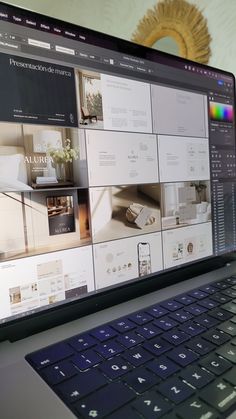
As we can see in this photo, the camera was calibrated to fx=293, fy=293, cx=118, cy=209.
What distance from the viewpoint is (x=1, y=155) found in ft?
1.29

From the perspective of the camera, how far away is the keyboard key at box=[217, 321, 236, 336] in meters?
0.40

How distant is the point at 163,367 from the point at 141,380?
34 millimetres

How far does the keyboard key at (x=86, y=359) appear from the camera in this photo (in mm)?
339

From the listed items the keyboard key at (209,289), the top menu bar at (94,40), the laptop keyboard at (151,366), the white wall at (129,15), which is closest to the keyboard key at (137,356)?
the laptop keyboard at (151,366)

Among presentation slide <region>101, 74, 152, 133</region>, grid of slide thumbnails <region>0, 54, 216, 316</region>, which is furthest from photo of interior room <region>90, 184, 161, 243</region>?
presentation slide <region>101, 74, 152, 133</region>

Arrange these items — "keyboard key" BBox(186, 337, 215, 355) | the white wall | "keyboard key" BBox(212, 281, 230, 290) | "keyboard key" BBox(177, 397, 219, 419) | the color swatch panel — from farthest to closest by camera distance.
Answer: the white wall → the color swatch panel → "keyboard key" BBox(212, 281, 230, 290) → "keyboard key" BBox(186, 337, 215, 355) → "keyboard key" BBox(177, 397, 219, 419)

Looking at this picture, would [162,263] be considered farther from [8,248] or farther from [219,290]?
[8,248]

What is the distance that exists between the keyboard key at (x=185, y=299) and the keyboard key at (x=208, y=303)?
15mm

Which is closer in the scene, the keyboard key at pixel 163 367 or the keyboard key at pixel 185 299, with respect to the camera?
the keyboard key at pixel 163 367

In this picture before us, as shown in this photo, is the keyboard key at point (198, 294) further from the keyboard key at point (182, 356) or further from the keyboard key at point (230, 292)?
the keyboard key at point (182, 356)

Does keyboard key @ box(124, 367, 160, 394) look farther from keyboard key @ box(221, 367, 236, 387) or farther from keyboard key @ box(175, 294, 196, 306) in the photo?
keyboard key @ box(175, 294, 196, 306)

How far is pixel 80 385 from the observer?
0.30 m

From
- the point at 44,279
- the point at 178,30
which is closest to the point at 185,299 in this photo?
the point at 44,279

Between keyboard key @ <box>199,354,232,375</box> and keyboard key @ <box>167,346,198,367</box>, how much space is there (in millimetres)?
12
